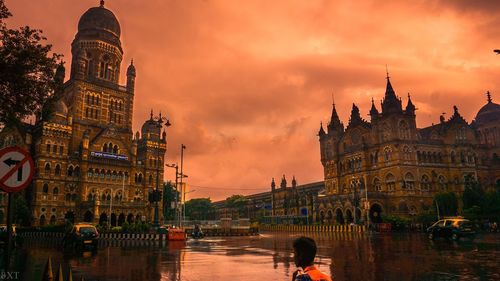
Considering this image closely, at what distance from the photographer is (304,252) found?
13.4 ft

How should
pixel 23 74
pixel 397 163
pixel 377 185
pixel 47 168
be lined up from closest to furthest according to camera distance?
pixel 23 74 → pixel 47 168 → pixel 397 163 → pixel 377 185

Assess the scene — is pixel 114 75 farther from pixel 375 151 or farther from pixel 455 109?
pixel 455 109

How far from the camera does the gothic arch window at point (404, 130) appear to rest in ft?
200

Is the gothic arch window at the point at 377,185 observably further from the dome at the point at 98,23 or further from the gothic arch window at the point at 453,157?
the dome at the point at 98,23

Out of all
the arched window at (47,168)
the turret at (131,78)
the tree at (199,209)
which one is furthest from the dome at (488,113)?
the tree at (199,209)

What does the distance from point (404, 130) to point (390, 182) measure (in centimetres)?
912

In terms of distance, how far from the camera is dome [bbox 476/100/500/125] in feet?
258

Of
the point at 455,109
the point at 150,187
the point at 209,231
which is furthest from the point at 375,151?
the point at 150,187

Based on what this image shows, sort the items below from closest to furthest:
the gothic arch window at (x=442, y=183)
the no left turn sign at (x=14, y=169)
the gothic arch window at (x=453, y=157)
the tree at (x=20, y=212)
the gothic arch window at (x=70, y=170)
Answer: the no left turn sign at (x=14, y=169)
the tree at (x=20, y=212)
the gothic arch window at (x=70, y=170)
the gothic arch window at (x=442, y=183)
the gothic arch window at (x=453, y=157)

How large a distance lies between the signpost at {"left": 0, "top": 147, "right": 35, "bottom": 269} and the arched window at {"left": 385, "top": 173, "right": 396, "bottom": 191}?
198ft

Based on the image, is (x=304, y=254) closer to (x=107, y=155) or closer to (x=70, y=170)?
(x=70, y=170)

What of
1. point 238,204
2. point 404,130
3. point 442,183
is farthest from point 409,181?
point 238,204

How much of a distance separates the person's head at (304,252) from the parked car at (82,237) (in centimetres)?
2214

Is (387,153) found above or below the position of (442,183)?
above
